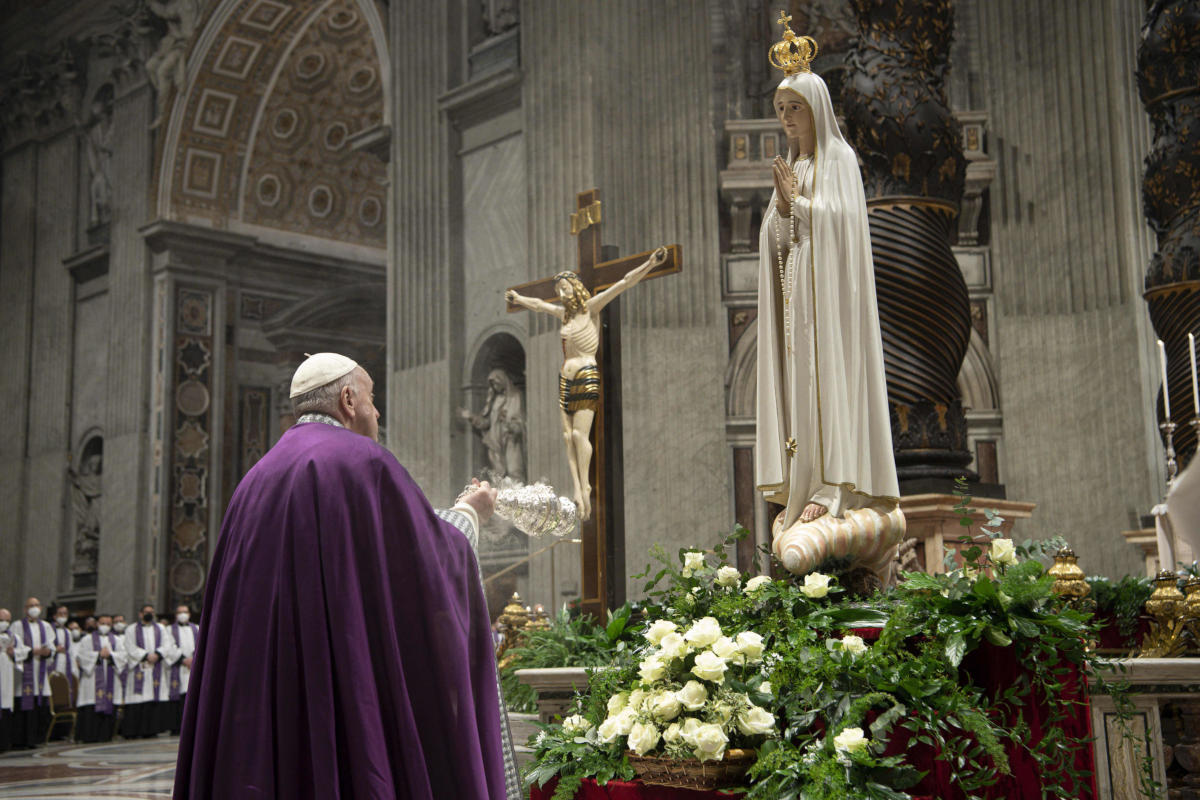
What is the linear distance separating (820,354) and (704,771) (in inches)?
65.2

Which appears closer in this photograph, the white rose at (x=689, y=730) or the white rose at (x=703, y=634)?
the white rose at (x=689, y=730)

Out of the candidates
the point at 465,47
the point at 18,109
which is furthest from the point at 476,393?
the point at 18,109

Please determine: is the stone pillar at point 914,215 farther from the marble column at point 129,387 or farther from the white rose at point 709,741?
the marble column at point 129,387

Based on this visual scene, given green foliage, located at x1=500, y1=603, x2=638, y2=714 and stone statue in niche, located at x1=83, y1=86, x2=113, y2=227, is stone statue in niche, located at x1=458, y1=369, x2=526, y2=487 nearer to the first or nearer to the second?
green foliage, located at x1=500, y1=603, x2=638, y2=714

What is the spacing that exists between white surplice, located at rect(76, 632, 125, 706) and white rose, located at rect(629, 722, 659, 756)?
1263 cm

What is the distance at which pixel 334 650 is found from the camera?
9.32 ft

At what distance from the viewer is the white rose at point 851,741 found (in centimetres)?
339

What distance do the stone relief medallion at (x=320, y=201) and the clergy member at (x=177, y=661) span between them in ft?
21.9

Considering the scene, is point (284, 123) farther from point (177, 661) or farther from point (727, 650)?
point (727, 650)

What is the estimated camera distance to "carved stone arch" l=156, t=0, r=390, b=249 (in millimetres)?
17969

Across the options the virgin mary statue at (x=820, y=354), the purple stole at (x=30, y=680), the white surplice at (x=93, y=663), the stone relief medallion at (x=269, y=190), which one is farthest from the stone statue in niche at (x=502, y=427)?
the virgin mary statue at (x=820, y=354)

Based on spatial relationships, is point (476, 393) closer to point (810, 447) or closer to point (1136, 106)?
point (1136, 106)

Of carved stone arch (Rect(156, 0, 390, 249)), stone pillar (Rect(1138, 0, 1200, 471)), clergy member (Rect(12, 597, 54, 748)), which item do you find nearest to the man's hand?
stone pillar (Rect(1138, 0, 1200, 471))

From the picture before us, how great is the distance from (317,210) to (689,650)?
17.0 metres
